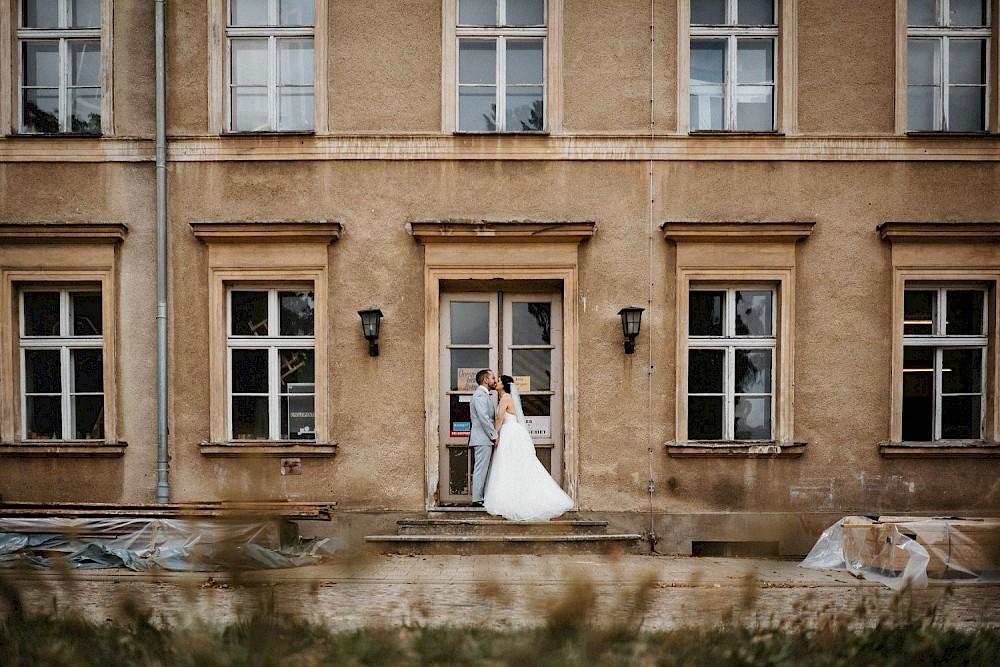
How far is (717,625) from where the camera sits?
4293 millimetres

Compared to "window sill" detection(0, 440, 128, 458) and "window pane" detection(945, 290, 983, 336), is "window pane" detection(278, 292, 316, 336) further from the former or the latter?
"window pane" detection(945, 290, 983, 336)

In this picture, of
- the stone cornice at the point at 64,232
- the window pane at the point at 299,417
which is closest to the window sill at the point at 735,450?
the window pane at the point at 299,417

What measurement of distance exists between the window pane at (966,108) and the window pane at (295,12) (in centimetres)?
728

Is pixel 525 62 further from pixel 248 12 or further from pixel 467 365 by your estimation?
pixel 467 365

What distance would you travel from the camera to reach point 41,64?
9.59 meters

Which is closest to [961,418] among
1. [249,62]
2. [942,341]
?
[942,341]

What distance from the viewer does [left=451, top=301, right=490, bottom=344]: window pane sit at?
9734 mm

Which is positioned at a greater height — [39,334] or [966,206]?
[966,206]

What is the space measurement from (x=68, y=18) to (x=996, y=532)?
33.2ft

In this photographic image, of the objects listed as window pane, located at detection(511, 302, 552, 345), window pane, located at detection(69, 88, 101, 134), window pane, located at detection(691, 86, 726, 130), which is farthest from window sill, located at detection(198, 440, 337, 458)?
window pane, located at detection(691, 86, 726, 130)

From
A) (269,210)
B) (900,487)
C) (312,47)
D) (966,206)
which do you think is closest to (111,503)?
(269,210)

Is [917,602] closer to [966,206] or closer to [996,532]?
[996,532]

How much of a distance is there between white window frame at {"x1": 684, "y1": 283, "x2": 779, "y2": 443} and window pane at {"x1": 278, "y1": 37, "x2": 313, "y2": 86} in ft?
16.2

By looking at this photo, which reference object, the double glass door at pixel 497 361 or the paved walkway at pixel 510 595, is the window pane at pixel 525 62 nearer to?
the double glass door at pixel 497 361
